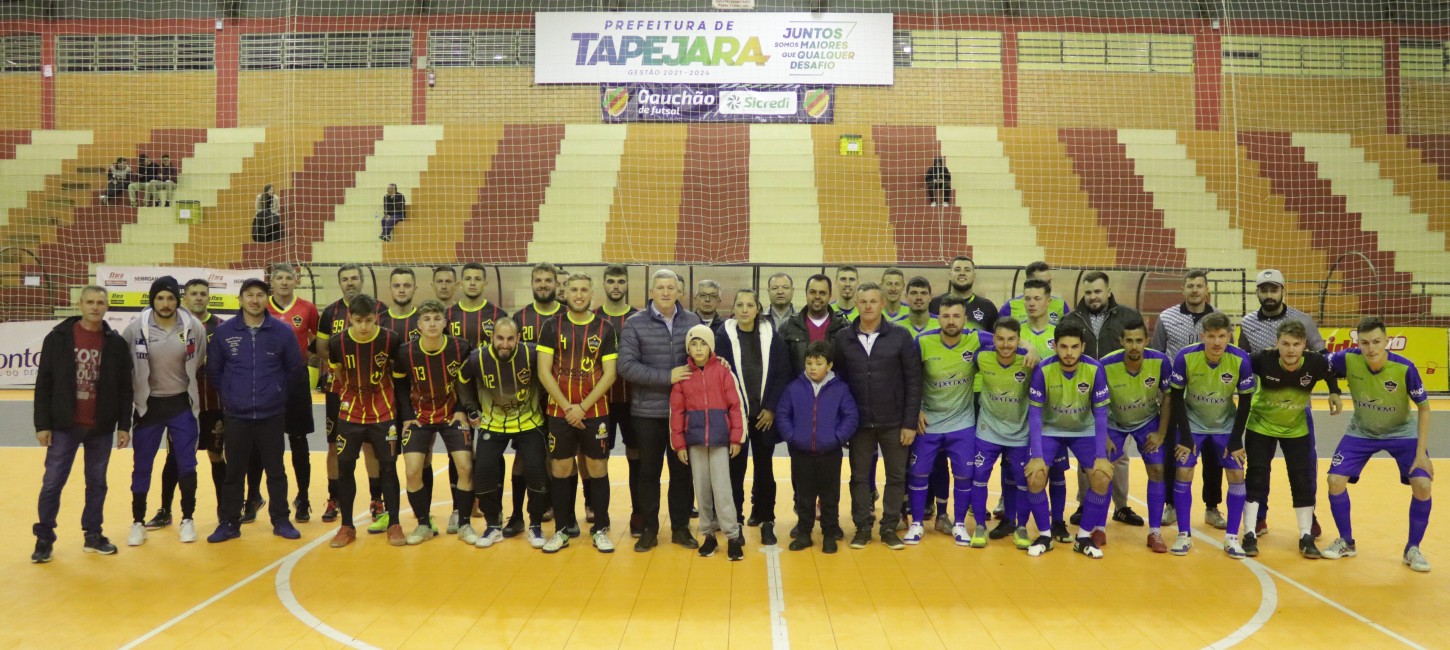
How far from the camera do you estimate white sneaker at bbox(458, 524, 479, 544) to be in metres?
7.00

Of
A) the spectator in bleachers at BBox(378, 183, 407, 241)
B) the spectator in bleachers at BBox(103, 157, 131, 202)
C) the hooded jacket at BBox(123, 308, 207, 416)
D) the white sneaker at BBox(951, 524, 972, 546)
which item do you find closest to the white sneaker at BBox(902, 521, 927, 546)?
the white sneaker at BBox(951, 524, 972, 546)

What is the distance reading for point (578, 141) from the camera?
22.5 meters

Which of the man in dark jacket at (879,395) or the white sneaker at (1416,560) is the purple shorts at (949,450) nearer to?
the man in dark jacket at (879,395)

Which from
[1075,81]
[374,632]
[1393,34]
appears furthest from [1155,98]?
[374,632]

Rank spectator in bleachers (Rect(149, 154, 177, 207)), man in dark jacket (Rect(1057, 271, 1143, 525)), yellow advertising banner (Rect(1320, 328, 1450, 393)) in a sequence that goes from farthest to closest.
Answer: spectator in bleachers (Rect(149, 154, 177, 207)) → yellow advertising banner (Rect(1320, 328, 1450, 393)) → man in dark jacket (Rect(1057, 271, 1143, 525))

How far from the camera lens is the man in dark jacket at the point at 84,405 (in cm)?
651

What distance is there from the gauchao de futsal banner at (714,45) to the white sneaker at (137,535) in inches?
630

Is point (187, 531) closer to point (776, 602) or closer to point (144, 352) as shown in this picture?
point (144, 352)

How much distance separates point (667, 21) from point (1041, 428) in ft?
54.0

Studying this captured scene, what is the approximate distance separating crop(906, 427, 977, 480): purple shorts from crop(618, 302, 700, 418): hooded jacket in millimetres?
1933

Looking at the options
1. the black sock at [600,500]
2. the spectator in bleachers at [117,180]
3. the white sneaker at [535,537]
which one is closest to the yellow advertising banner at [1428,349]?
the black sock at [600,500]

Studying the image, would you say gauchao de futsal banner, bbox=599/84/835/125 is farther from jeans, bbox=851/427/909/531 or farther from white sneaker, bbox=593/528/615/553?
white sneaker, bbox=593/528/615/553

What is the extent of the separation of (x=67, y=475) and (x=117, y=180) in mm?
17569

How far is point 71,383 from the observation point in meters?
6.54
